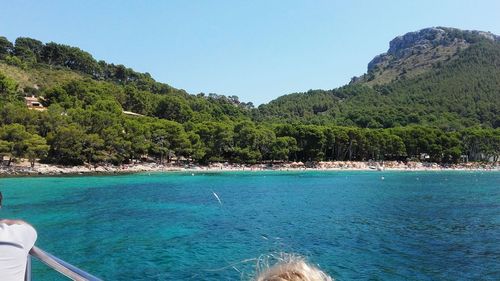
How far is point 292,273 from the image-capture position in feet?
5.76

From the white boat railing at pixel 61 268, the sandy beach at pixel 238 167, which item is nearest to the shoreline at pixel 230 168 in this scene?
the sandy beach at pixel 238 167

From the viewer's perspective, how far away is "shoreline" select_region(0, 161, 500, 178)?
60128 millimetres

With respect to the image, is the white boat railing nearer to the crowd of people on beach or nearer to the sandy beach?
the sandy beach

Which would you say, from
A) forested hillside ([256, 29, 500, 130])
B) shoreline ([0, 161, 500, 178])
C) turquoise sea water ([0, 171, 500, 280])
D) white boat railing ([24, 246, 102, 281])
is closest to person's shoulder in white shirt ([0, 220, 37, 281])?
white boat railing ([24, 246, 102, 281])

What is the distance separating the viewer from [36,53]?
14350cm

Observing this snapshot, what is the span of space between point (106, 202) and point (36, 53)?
129679 mm

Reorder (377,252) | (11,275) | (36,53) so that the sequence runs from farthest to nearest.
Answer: (36,53), (377,252), (11,275)

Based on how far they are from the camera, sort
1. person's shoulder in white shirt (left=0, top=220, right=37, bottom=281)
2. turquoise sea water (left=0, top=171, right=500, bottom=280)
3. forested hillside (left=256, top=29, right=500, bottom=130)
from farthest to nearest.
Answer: forested hillside (left=256, top=29, right=500, bottom=130) < turquoise sea water (left=0, top=171, right=500, bottom=280) < person's shoulder in white shirt (left=0, top=220, right=37, bottom=281)

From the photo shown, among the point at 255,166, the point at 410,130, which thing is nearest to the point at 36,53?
the point at 255,166

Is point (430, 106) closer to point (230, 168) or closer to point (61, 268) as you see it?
point (230, 168)

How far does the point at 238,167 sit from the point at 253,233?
6673 centimetres

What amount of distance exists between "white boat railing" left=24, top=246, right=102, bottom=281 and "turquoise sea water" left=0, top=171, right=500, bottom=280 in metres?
3.26

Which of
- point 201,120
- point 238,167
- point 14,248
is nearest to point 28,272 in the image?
point 14,248

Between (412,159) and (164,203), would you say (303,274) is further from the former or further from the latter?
(412,159)
